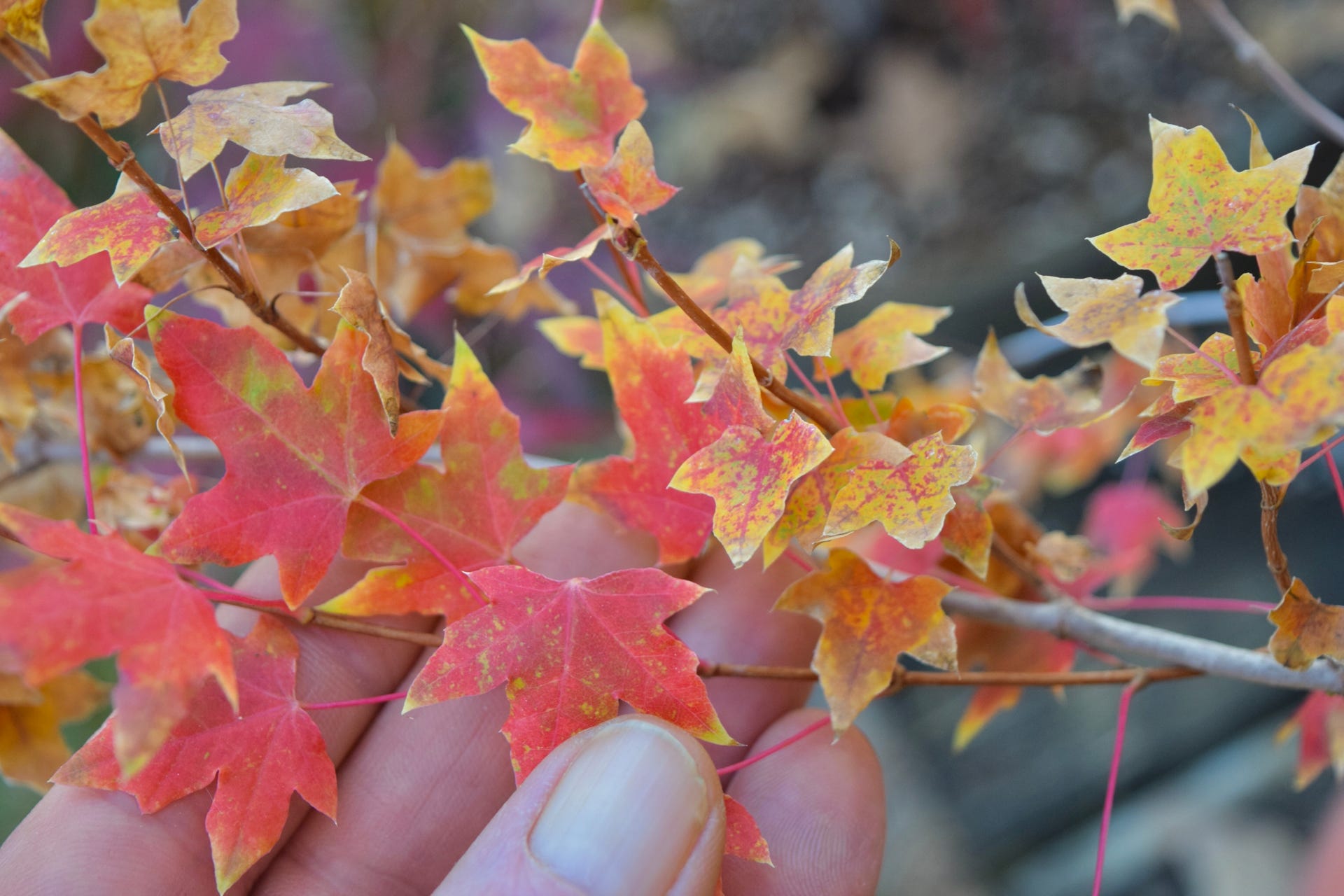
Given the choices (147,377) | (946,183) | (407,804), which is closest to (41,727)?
(407,804)

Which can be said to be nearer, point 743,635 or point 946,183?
point 743,635

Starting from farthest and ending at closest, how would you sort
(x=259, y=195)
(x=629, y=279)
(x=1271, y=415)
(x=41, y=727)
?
(x=41, y=727)
(x=629, y=279)
(x=259, y=195)
(x=1271, y=415)

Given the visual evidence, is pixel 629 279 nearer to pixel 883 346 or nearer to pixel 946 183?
pixel 883 346

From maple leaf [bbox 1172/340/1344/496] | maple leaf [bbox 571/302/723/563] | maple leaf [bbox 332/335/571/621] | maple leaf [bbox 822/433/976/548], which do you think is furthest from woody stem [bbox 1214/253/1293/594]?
maple leaf [bbox 332/335/571/621]

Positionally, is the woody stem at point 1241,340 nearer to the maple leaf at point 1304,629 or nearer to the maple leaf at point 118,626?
the maple leaf at point 1304,629

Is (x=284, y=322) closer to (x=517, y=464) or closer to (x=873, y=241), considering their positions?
(x=517, y=464)

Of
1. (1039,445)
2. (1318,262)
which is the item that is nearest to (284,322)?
(1318,262)
